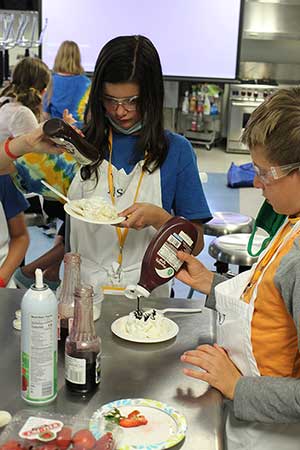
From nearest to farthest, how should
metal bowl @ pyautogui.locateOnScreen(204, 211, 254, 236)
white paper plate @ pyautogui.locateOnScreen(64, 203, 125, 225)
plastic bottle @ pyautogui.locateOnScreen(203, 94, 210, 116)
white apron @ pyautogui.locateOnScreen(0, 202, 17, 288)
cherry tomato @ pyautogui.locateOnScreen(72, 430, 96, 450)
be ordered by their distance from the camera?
cherry tomato @ pyautogui.locateOnScreen(72, 430, 96, 450), white paper plate @ pyautogui.locateOnScreen(64, 203, 125, 225), white apron @ pyautogui.locateOnScreen(0, 202, 17, 288), metal bowl @ pyautogui.locateOnScreen(204, 211, 254, 236), plastic bottle @ pyautogui.locateOnScreen(203, 94, 210, 116)

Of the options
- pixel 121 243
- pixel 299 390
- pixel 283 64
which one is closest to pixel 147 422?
pixel 299 390

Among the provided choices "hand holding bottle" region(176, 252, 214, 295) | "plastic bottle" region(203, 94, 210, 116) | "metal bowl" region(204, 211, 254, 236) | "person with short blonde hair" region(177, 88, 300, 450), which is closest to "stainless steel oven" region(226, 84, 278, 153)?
"plastic bottle" region(203, 94, 210, 116)

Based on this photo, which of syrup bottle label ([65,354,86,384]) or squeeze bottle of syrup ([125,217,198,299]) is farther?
squeeze bottle of syrup ([125,217,198,299])

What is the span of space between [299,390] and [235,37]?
669 cm

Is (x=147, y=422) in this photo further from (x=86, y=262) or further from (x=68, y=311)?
(x=86, y=262)

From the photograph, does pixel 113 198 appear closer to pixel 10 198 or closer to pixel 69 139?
pixel 69 139

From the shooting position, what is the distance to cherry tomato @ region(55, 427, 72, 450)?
1084 mm

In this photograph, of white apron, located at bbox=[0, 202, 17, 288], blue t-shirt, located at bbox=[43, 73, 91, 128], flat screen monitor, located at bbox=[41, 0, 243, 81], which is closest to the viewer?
white apron, located at bbox=[0, 202, 17, 288]

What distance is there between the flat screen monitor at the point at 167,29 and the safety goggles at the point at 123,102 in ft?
18.2

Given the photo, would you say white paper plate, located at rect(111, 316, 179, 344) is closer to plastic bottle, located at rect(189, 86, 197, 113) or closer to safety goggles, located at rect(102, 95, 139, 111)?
safety goggles, located at rect(102, 95, 139, 111)

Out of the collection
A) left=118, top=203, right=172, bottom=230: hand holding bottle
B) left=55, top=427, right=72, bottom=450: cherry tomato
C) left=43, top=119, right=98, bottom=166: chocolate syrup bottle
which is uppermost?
left=43, top=119, right=98, bottom=166: chocolate syrup bottle

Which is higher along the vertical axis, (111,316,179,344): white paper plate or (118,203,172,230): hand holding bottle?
(118,203,172,230): hand holding bottle

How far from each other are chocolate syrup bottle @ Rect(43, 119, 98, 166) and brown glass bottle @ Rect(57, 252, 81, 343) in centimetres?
49

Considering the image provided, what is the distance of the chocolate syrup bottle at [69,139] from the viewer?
1.90m
